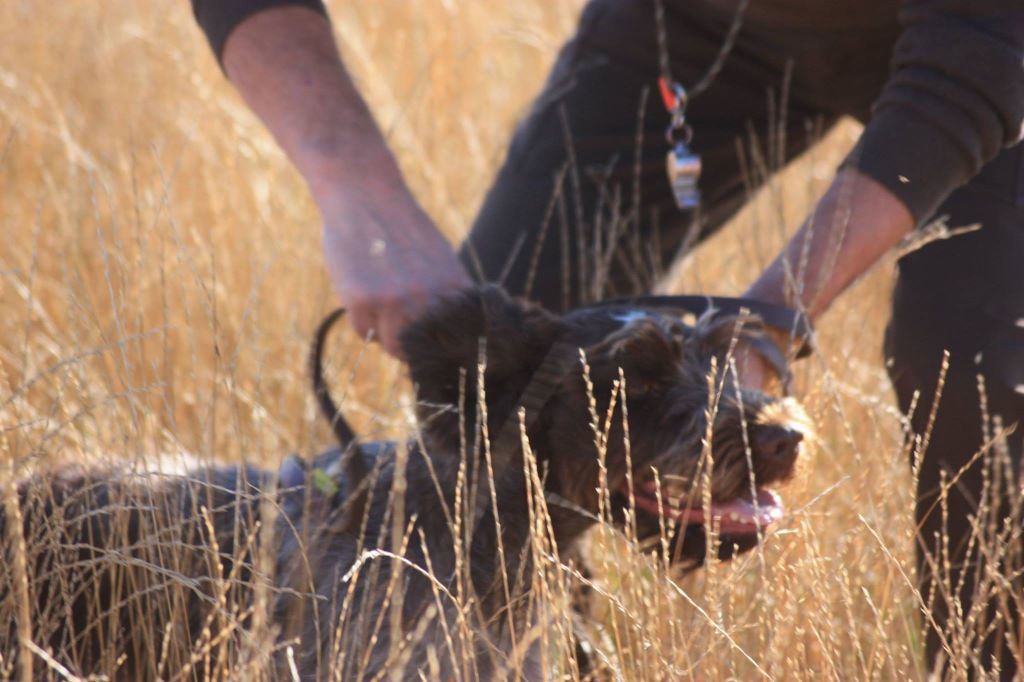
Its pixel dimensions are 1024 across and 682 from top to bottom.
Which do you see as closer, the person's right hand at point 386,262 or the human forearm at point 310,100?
the person's right hand at point 386,262

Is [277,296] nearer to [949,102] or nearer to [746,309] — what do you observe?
[746,309]

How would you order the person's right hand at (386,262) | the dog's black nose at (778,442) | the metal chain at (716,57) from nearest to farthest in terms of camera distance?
the dog's black nose at (778,442) → the person's right hand at (386,262) → the metal chain at (716,57)

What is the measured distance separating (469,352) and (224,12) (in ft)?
3.33

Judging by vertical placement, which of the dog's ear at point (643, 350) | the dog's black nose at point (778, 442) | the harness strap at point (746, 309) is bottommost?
the dog's black nose at point (778, 442)

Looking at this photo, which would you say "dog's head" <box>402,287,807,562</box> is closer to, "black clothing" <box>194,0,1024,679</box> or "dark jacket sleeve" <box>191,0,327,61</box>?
"black clothing" <box>194,0,1024,679</box>

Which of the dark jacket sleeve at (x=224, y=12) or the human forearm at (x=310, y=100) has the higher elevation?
the dark jacket sleeve at (x=224, y=12)

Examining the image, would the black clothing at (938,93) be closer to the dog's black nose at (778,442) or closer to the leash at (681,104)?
the leash at (681,104)

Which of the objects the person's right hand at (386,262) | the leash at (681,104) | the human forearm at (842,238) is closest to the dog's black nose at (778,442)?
the human forearm at (842,238)

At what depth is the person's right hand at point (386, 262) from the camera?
2600 mm

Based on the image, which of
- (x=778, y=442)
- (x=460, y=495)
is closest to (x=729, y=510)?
(x=778, y=442)

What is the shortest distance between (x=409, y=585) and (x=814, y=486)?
4.90ft

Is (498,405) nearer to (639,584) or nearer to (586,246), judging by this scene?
(639,584)

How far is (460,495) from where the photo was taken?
2.65 m

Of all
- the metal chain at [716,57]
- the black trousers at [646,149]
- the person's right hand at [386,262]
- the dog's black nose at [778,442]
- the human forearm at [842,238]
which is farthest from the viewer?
the metal chain at [716,57]
